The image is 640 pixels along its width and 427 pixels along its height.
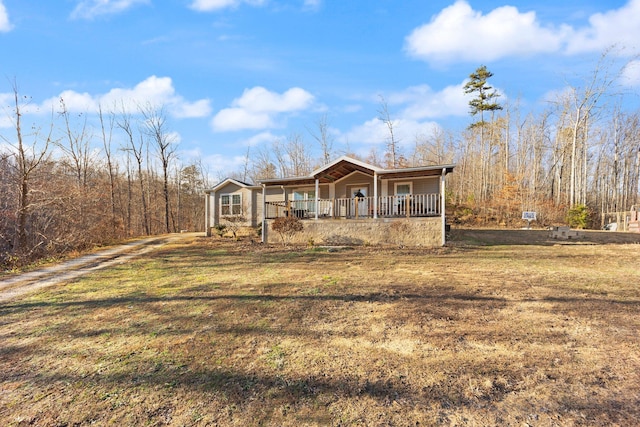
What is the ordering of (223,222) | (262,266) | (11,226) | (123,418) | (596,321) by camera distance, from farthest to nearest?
1. (223,222)
2. (11,226)
3. (262,266)
4. (596,321)
5. (123,418)

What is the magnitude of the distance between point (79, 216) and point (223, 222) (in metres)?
6.70

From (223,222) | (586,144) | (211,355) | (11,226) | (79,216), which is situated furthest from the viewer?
(586,144)

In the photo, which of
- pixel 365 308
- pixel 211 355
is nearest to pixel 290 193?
pixel 365 308

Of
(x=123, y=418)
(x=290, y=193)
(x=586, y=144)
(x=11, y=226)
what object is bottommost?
(x=123, y=418)

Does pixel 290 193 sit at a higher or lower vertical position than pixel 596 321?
higher

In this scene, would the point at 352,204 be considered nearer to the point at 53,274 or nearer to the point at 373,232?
the point at 373,232

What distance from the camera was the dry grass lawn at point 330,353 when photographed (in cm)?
226

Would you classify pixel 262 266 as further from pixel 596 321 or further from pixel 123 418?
pixel 596 321

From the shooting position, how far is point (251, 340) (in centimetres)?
346

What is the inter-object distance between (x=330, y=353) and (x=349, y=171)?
12178 millimetres

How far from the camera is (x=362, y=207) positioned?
1485 cm

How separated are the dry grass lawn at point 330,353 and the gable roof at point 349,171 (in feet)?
22.2

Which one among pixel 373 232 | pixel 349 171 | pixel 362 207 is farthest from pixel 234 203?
pixel 373 232

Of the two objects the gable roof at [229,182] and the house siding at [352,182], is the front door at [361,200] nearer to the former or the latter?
the house siding at [352,182]
